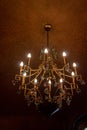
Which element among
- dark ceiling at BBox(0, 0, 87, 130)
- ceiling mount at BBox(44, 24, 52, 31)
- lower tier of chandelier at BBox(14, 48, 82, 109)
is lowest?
lower tier of chandelier at BBox(14, 48, 82, 109)

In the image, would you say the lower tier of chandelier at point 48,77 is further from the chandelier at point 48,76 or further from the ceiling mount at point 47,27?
the ceiling mount at point 47,27

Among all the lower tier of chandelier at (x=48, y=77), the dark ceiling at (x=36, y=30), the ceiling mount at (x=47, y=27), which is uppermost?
the dark ceiling at (x=36, y=30)

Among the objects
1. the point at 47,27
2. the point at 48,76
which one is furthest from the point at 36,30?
the point at 48,76

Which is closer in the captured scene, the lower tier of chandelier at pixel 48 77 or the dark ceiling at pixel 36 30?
the dark ceiling at pixel 36 30

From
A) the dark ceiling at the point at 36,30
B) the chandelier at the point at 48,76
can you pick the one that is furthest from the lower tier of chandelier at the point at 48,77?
the dark ceiling at the point at 36,30

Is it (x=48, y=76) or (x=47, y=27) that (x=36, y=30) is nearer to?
(x=47, y=27)

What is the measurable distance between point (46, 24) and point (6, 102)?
3.90m

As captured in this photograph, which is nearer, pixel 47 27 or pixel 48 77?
pixel 48 77

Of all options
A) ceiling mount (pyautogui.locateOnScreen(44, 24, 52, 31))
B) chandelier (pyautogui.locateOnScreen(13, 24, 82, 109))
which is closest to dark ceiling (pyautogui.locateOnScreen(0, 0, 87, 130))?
ceiling mount (pyautogui.locateOnScreen(44, 24, 52, 31))

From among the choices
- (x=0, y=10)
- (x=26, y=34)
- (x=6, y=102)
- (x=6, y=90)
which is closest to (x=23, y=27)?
(x=26, y=34)

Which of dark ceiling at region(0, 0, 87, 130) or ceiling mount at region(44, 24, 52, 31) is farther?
ceiling mount at region(44, 24, 52, 31)

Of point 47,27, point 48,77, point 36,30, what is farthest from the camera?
point 36,30

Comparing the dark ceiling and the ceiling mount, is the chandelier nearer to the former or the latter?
the ceiling mount

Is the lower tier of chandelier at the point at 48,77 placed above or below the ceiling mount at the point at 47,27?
below
